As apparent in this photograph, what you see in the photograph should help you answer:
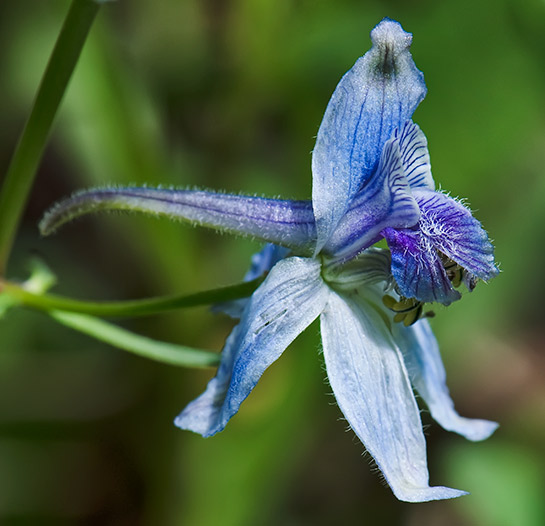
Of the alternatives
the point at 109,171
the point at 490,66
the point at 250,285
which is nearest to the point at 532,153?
the point at 490,66

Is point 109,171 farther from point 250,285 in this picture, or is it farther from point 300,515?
point 250,285

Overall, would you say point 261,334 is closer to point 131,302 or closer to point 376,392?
point 376,392

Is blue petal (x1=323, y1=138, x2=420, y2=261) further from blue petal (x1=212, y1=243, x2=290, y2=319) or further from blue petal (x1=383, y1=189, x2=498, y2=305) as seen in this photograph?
blue petal (x1=212, y1=243, x2=290, y2=319)

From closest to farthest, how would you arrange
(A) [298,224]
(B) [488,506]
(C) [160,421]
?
(A) [298,224]
(B) [488,506]
(C) [160,421]

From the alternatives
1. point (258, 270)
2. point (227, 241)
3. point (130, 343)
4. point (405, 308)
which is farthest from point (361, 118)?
point (227, 241)

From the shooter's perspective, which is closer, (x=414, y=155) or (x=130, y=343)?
(x=414, y=155)

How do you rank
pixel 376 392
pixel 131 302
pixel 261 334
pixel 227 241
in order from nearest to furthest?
pixel 261 334 < pixel 376 392 < pixel 131 302 < pixel 227 241

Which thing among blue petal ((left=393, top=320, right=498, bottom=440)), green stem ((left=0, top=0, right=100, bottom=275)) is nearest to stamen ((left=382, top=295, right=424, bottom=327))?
blue petal ((left=393, top=320, right=498, bottom=440))
